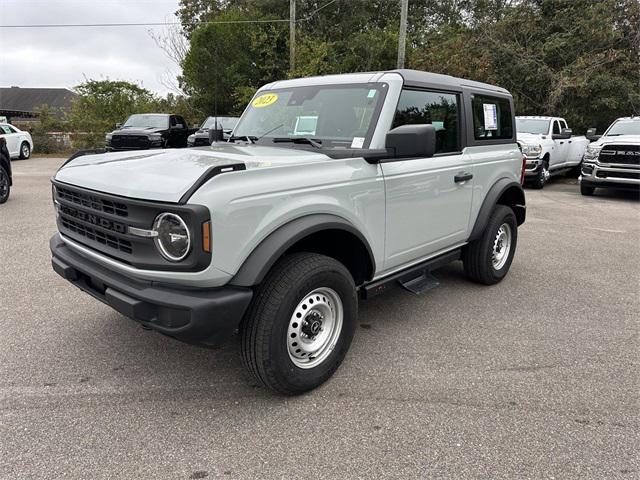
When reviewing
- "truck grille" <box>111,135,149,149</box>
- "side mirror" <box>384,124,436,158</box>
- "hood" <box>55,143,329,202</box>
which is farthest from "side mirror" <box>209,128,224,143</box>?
"truck grille" <box>111,135,149,149</box>

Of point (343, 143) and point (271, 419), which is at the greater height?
point (343, 143)

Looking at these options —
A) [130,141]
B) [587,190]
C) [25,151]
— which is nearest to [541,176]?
[587,190]

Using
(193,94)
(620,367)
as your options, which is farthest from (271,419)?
(193,94)

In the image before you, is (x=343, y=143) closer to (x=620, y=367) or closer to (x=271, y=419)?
(x=271, y=419)

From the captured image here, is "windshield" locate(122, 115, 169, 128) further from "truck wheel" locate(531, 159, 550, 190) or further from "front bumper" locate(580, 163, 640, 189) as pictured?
"front bumper" locate(580, 163, 640, 189)

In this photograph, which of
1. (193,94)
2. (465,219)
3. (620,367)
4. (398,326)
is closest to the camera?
(620,367)

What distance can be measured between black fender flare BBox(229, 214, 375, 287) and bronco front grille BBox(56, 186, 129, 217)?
703 mm

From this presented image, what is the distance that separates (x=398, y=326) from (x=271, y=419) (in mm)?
1566

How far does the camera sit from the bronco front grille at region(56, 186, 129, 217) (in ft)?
8.26

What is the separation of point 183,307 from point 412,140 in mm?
1647

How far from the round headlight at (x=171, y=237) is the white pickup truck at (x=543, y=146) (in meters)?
11.4

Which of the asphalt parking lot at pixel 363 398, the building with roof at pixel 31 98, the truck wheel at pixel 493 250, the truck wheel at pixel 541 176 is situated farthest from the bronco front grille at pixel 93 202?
the building with roof at pixel 31 98

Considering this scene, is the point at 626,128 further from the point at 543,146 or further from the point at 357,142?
the point at 357,142

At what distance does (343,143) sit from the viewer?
3303mm
